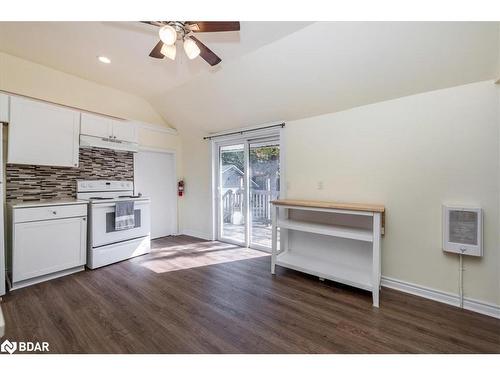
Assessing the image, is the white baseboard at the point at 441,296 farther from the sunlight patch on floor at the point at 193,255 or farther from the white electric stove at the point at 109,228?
the white electric stove at the point at 109,228

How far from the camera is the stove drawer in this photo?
2.25m

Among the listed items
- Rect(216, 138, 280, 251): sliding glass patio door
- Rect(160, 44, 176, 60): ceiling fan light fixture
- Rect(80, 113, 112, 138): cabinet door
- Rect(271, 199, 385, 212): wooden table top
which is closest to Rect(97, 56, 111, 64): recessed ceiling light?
Rect(80, 113, 112, 138): cabinet door

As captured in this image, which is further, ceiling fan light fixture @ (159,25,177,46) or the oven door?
the oven door

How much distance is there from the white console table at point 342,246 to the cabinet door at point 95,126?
2.73 meters

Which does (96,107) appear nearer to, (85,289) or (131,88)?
(131,88)

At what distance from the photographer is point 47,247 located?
244 centimetres

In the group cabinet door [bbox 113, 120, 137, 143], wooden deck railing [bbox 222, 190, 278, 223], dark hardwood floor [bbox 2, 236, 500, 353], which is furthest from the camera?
wooden deck railing [bbox 222, 190, 278, 223]

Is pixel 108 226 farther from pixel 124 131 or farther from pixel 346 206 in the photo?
pixel 346 206

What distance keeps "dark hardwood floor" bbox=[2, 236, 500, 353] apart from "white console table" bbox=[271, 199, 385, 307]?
6.6 inches

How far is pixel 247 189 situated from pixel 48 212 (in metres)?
2.64

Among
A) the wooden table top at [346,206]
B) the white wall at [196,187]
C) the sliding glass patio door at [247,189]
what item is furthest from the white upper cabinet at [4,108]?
the wooden table top at [346,206]

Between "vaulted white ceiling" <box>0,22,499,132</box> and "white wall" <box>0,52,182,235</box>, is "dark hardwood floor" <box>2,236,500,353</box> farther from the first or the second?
"white wall" <box>0,52,182,235</box>
